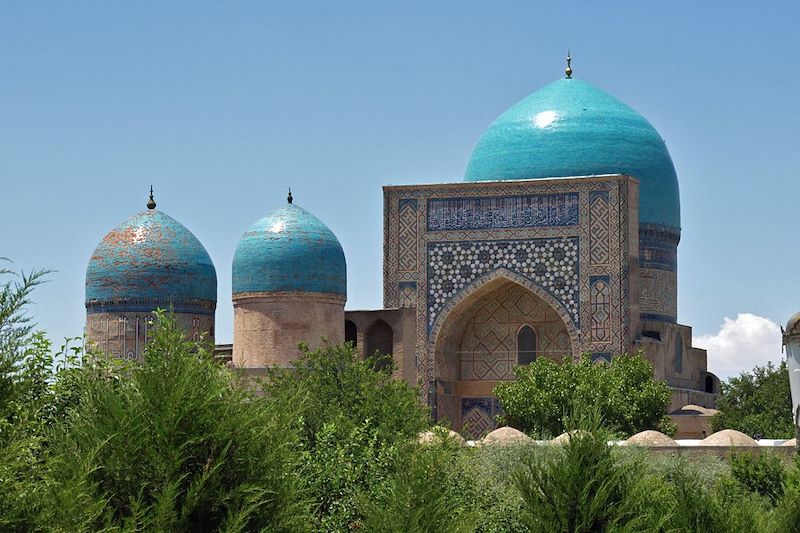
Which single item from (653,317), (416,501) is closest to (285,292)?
(653,317)

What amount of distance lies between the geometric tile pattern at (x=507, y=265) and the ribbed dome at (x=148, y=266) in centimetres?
392

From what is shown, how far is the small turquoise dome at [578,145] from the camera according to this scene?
28.8 meters

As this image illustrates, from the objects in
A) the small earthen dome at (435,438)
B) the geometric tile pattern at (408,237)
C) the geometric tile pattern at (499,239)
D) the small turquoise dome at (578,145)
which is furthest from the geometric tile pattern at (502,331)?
the small earthen dome at (435,438)

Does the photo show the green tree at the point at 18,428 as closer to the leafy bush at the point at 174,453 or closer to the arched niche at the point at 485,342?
the leafy bush at the point at 174,453

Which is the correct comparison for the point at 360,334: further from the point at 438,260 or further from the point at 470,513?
the point at 470,513

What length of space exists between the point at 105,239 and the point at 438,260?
561cm

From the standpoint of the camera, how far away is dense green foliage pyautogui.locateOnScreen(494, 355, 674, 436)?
2477cm

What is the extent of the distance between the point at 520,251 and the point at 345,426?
13.4m

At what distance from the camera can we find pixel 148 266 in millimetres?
28297

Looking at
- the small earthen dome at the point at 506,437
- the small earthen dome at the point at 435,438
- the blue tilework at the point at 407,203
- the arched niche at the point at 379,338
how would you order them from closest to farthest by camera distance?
the small earthen dome at the point at 435,438 < the small earthen dome at the point at 506,437 < the arched niche at the point at 379,338 < the blue tilework at the point at 407,203

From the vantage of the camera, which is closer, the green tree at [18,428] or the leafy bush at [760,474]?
the green tree at [18,428]

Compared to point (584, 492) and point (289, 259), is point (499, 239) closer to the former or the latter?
point (289, 259)

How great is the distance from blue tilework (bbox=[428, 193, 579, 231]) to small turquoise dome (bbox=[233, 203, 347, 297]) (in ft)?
5.87

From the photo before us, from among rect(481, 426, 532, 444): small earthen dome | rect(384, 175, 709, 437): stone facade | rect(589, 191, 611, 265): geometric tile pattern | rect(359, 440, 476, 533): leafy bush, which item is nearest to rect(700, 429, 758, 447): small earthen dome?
rect(481, 426, 532, 444): small earthen dome
